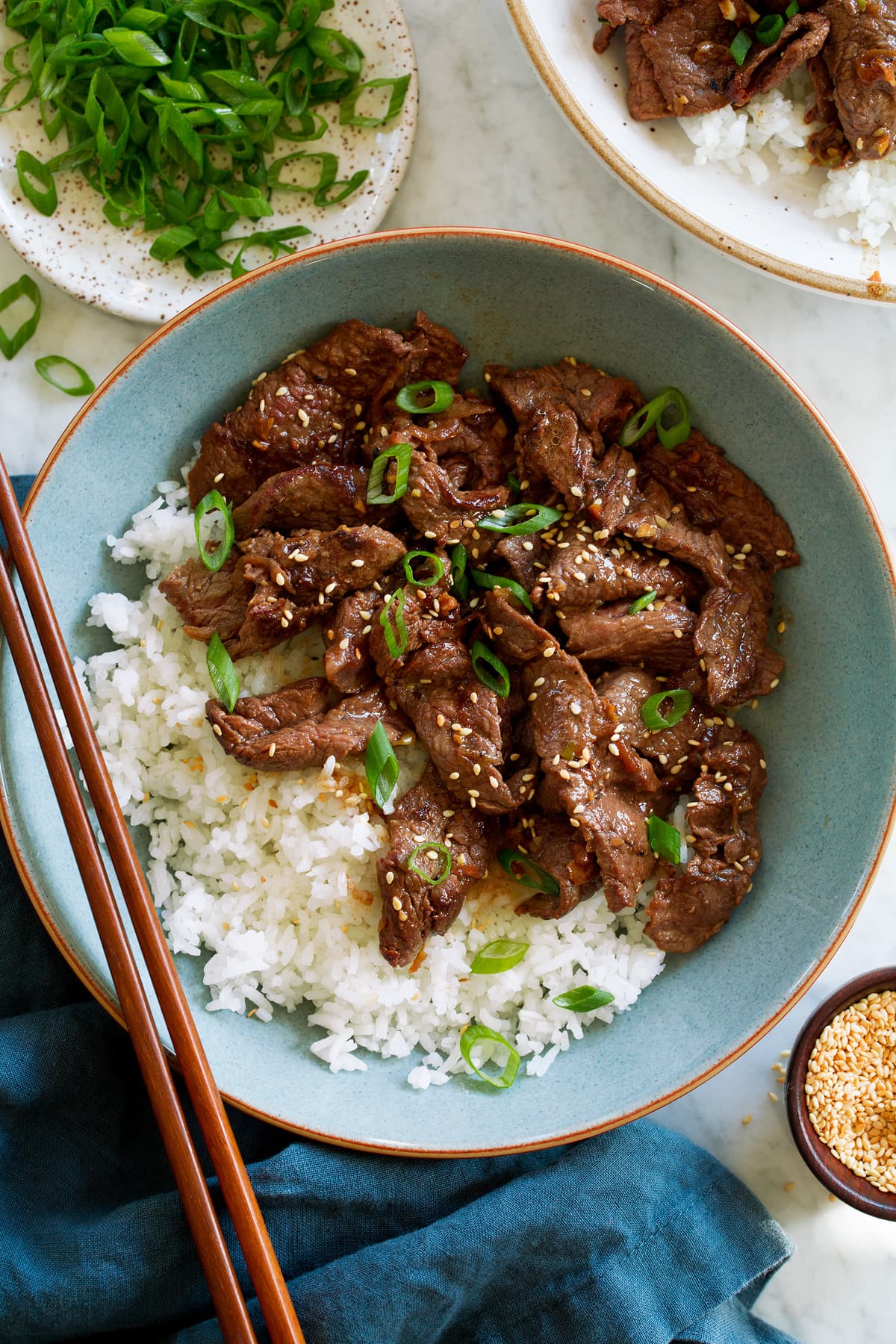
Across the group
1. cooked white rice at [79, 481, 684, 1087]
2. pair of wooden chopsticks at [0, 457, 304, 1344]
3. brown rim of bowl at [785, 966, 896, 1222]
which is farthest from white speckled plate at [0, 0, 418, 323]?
brown rim of bowl at [785, 966, 896, 1222]

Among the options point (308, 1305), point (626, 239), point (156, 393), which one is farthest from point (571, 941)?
point (626, 239)

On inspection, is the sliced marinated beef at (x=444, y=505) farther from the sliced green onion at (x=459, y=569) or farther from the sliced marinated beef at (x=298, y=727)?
the sliced marinated beef at (x=298, y=727)

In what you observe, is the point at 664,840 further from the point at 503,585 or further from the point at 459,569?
the point at 459,569

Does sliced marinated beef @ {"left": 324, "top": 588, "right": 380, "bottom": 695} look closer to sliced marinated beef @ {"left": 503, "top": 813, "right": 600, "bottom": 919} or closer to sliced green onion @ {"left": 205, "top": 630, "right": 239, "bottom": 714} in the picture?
sliced green onion @ {"left": 205, "top": 630, "right": 239, "bottom": 714}

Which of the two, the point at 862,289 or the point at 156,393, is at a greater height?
the point at 862,289

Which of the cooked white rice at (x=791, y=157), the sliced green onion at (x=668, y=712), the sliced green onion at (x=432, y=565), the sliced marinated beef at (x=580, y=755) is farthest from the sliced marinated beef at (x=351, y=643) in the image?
the cooked white rice at (x=791, y=157)

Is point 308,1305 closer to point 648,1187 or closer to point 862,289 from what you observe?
point 648,1187

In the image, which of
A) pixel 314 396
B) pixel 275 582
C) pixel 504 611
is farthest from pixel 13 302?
pixel 504 611
